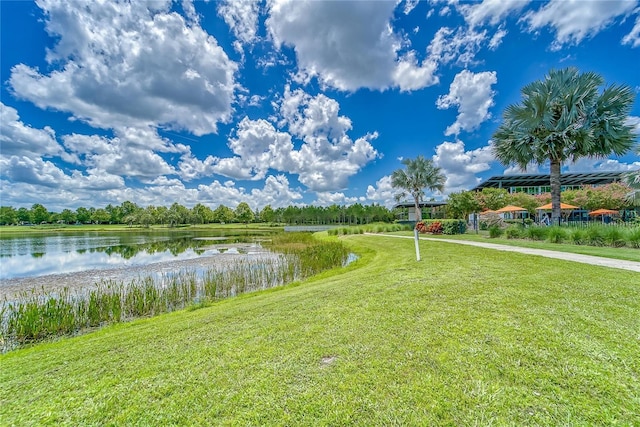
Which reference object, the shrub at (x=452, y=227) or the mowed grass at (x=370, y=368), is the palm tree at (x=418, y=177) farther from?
the mowed grass at (x=370, y=368)

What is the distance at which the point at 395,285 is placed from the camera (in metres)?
5.91

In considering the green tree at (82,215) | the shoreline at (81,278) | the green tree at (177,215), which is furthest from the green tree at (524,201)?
the green tree at (82,215)

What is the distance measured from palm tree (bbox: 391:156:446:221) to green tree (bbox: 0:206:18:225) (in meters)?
109

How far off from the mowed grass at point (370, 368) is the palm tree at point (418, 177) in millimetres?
35842

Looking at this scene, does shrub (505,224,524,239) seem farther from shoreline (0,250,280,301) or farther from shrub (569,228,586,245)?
shoreline (0,250,280,301)

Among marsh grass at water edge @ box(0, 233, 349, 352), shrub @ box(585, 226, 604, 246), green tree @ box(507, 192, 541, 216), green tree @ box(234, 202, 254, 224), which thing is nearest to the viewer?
marsh grass at water edge @ box(0, 233, 349, 352)

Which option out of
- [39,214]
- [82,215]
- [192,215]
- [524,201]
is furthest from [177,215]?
[524,201]

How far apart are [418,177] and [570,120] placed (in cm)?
2441

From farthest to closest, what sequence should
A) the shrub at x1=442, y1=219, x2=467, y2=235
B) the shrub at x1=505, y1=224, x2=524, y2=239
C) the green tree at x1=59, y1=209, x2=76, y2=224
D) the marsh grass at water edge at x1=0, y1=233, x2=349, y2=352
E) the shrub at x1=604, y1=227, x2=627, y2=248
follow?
the green tree at x1=59, y1=209, x2=76, y2=224, the shrub at x1=442, y1=219, x2=467, y2=235, the shrub at x1=505, y1=224, x2=524, y2=239, the shrub at x1=604, y1=227, x2=627, y2=248, the marsh grass at water edge at x1=0, y1=233, x2=349, y2=352

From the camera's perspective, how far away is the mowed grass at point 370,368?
2.22m

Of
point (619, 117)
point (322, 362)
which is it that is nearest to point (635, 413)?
point (322, 362)

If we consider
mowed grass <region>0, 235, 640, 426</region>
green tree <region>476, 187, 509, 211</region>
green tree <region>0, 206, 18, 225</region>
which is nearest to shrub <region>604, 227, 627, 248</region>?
mowed grass <region>0, 235, 640, 426</region>

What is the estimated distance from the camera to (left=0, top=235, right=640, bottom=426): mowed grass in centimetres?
222

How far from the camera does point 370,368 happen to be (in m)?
2.79
